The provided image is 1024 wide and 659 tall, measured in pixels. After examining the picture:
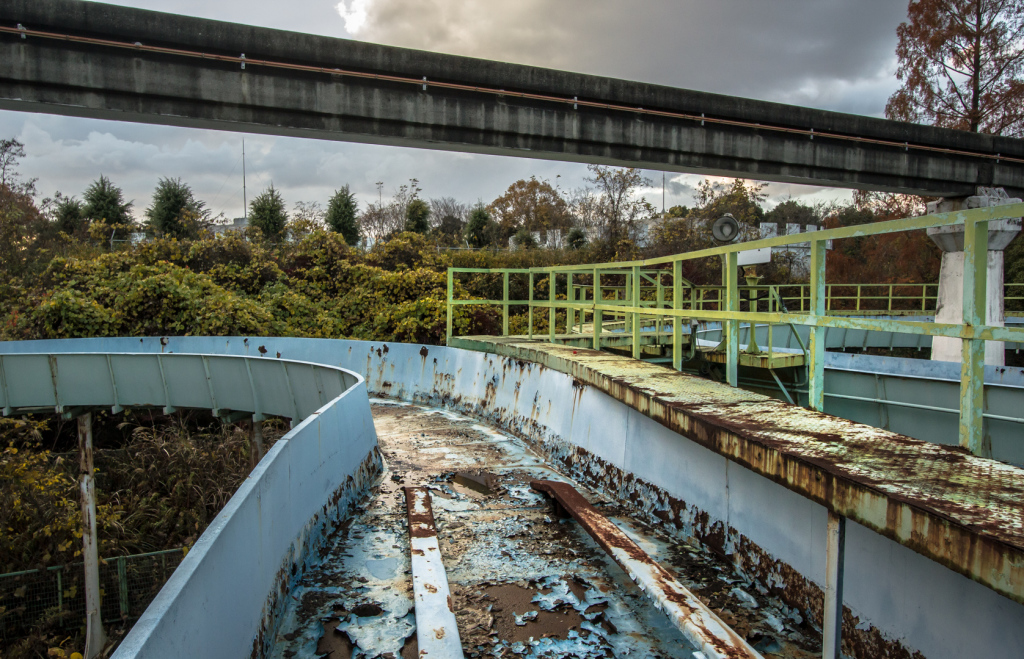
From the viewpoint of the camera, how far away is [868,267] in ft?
116

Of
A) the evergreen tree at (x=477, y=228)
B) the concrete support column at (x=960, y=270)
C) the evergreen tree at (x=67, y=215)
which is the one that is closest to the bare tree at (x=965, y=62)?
the concrete support column at (x=960, y=270)

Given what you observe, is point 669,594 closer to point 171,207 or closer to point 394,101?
point 394,101

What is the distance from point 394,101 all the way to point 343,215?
20984 mm

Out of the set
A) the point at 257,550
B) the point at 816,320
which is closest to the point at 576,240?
the point at 816,320

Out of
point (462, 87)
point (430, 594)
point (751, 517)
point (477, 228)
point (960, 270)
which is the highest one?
point (477, 228)

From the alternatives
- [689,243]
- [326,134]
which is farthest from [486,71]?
[689,243]

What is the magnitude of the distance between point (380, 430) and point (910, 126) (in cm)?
1336

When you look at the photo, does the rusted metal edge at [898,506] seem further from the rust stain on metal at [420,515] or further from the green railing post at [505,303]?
the green railing post at [505,303]

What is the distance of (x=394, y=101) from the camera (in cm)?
1012

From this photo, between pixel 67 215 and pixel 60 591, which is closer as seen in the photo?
pixel 60 591

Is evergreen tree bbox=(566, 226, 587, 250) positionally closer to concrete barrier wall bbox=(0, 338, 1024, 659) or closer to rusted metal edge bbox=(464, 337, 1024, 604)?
concrete barrier wall bbox=(0, 338, 1024, 659)

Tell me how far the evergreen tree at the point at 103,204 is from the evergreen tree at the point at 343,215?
408 inches

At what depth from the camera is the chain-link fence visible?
29.9 ft

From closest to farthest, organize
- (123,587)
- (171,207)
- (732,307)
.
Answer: (732,307) → (123,587) → (171,207)
